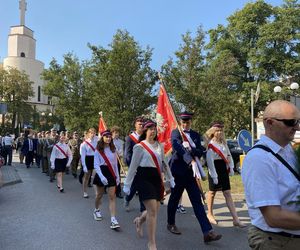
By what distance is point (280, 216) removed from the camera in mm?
2410

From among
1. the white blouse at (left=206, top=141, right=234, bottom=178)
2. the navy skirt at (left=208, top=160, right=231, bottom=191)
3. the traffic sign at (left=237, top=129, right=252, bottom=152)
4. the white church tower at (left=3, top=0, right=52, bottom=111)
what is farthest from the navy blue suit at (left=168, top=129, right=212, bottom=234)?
the white church tower at (left=3, top=0, right=52, bottom=111)

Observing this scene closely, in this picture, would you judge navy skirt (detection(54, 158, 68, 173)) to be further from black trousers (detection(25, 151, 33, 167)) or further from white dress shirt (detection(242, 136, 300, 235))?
white dress shirt (detection(242, 136, 300, 235))

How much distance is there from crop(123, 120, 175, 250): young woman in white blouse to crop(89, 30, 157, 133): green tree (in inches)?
592

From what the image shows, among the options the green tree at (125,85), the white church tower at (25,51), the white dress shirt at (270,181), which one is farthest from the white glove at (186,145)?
the white church tower at (25,51)

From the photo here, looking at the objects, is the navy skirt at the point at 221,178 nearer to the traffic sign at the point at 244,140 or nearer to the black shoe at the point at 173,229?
the black shoe at the point at 173,229

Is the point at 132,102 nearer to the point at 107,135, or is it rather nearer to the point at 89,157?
the point at 89,157

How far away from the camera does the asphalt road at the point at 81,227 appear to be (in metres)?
6.31

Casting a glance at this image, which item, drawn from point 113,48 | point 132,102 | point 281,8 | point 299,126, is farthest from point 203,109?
point 281,8

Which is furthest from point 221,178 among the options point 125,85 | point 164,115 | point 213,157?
point 125,85

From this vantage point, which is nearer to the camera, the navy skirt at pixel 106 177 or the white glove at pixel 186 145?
the white glove at pixel 186 145

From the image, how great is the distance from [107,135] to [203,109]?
38.6 ft

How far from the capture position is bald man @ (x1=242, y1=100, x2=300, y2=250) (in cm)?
243

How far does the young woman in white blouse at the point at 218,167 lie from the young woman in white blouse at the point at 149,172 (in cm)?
154

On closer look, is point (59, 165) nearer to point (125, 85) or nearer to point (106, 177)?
point (106, 177)
